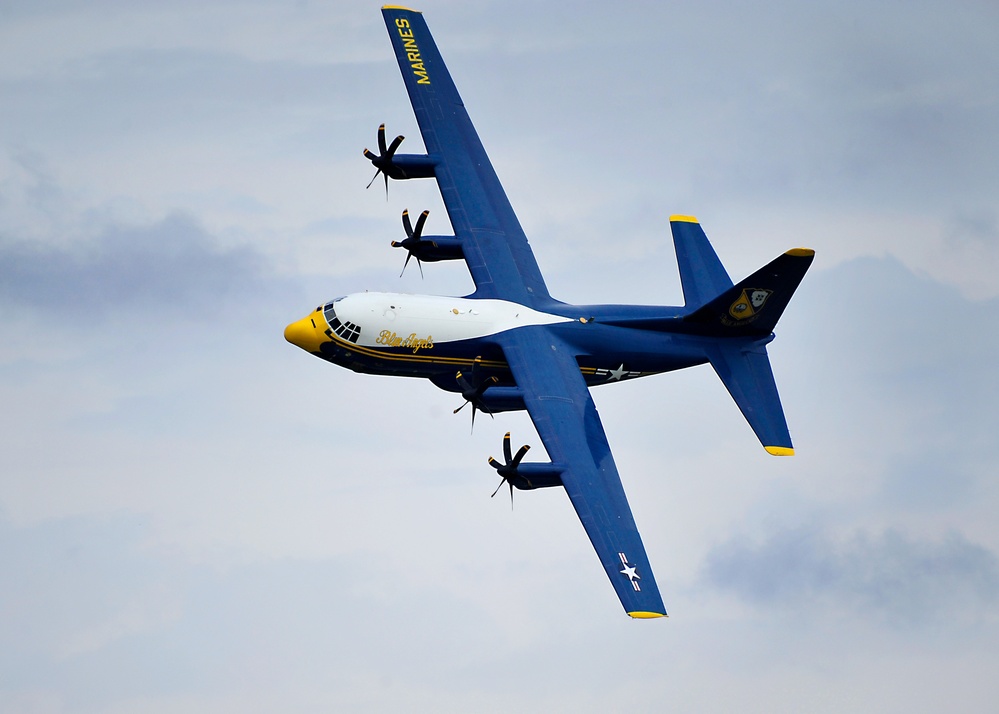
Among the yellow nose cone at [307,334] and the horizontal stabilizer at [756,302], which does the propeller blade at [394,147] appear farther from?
the horizontal stabilizer at [756,302]

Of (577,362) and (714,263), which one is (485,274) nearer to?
(577,362)

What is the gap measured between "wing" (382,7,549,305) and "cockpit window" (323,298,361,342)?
20.3 feet

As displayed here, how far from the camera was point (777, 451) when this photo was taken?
2864 inches

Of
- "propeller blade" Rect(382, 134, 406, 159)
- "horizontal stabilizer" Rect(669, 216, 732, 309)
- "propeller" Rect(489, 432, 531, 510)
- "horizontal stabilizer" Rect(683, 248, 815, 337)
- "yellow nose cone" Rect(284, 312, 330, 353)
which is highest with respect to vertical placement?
"propeller blade" Rect(382, 134, 406, 159)

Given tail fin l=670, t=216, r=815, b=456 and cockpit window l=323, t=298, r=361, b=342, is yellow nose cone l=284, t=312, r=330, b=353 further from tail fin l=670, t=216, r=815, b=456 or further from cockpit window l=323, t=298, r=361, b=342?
tail fin l=670, t=216, r=815, b=456

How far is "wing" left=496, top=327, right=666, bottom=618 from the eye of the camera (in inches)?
2594

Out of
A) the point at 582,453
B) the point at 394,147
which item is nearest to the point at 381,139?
A: the point at 394,147

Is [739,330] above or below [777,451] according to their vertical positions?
above

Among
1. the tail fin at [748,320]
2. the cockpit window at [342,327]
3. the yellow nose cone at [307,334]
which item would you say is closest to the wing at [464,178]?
the cockpit window at [342,327]


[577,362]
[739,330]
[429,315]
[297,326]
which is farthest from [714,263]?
[297,326]

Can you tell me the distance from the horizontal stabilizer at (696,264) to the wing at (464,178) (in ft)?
21.7

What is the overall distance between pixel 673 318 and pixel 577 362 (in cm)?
506

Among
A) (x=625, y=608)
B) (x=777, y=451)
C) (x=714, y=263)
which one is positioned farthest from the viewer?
(x=714, y=263)

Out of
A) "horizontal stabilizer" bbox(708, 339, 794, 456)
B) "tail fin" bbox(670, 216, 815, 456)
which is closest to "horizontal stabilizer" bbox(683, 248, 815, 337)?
"tail fin" bbox(670, 216, 815, 456)
